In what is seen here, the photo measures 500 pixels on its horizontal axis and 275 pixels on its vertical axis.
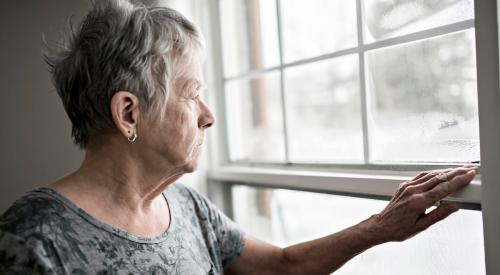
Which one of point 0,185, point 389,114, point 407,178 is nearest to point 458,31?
point 389,114

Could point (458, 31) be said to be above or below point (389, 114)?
above

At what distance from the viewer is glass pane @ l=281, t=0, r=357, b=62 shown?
56.0 inches

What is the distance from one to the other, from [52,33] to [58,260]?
94 centimetres

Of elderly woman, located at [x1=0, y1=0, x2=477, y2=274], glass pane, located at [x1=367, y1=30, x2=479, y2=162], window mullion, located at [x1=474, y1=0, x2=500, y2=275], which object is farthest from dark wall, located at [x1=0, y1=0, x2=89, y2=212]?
window mullion, located at [x1=474, y1=0, x2=500, y2=275]

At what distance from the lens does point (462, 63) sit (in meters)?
1.11

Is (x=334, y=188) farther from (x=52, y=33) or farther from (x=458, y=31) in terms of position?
(x=52, y=33)

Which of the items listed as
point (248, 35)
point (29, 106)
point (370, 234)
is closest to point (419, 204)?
point (370, 234)

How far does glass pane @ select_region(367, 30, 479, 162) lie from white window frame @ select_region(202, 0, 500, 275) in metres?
0.03

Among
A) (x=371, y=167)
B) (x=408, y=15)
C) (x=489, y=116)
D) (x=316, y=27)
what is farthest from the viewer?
(x=316, y=27)

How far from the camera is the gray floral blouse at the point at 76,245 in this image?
100cm

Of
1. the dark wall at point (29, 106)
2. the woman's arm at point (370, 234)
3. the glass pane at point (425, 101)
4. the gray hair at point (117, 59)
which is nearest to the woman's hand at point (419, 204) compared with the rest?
the woman's arm at point (370, 234)

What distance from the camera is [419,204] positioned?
1.04 m

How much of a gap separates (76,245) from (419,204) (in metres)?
0.85

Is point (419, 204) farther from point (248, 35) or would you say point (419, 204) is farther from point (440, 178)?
point (248, 35)
